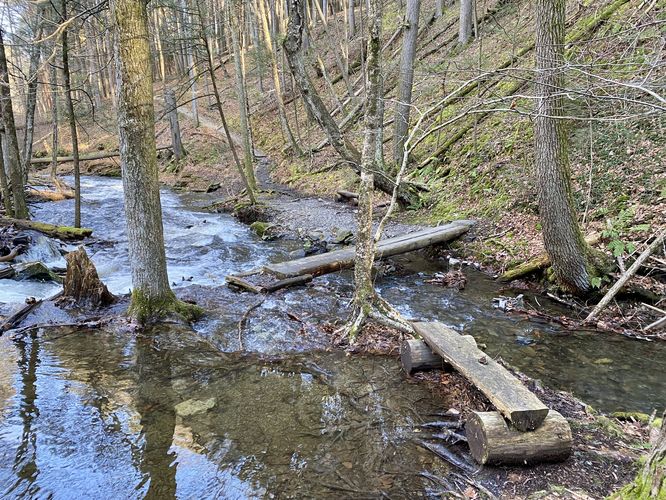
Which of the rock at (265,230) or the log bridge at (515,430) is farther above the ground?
the rock at (265,230)

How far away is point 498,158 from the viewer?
38.0ft

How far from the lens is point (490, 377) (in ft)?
13.3

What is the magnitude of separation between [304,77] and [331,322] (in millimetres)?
5628

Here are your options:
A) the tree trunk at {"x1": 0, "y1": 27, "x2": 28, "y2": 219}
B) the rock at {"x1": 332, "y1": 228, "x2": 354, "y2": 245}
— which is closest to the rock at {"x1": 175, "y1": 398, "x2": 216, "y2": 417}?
the rock at {"x1": 332, "y1": 228, "x2": 354, "y2": 245}

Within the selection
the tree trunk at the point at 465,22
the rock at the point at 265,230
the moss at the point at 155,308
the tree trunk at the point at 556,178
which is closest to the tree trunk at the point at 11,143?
the rock at the point at 265,230

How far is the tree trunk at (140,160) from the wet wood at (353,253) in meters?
2.31

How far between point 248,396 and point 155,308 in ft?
8.22

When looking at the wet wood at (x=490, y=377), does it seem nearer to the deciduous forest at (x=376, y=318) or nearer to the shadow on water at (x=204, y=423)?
the deciduous forest at (x=376, y=318)

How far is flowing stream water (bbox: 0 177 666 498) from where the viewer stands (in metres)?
3.46

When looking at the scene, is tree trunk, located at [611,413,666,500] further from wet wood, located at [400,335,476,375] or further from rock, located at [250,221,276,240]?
rock, located at [250,221,276,240]

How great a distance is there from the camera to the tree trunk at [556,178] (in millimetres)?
6816

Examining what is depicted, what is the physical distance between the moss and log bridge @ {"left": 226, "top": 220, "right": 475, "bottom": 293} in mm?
1551

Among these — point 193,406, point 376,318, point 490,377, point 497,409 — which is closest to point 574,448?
point 497,409

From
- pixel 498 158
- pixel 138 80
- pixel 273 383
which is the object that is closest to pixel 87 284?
pixel 138 80
